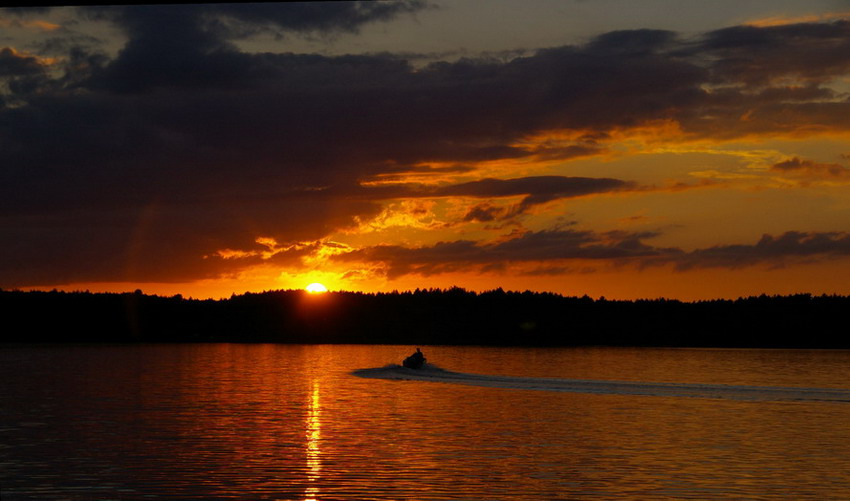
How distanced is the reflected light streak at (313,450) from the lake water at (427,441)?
9 centimetres

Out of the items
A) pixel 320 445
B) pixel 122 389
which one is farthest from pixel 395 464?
pixel 122 389

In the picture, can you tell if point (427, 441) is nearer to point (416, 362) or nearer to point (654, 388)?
point (654, 388)

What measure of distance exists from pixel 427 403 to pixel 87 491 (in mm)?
36690

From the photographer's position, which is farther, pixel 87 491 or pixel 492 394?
pixel 492 394

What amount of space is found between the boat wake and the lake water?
254mm

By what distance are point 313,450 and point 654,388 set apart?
134 feet

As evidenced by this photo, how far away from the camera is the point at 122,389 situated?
8044cm

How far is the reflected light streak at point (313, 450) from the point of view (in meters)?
29.2

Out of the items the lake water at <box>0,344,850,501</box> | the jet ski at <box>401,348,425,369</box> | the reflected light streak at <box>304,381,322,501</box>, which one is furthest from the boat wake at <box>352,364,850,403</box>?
the reflected light streak at <box>304,381,322,501</box>

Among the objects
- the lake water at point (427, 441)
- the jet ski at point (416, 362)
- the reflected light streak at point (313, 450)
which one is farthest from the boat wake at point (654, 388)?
the reflected light streak at point (313, 450)

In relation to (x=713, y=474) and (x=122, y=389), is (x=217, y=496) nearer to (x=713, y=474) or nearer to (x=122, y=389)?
(x=713, y=474)

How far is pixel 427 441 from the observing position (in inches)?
1683

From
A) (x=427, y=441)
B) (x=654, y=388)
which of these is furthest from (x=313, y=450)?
(x=654, y=388)

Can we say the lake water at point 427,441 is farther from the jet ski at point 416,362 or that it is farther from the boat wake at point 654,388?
the jet ski at point 416,362
